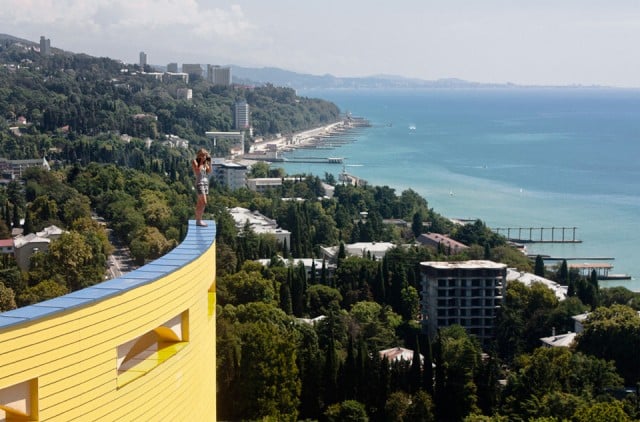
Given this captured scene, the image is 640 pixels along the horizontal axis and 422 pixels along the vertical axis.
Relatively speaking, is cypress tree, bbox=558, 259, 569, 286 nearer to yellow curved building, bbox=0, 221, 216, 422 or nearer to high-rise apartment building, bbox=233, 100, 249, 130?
yellow curved building, bbox=0, 221, 216, 422

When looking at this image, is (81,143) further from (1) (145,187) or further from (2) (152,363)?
(2) (152,363)

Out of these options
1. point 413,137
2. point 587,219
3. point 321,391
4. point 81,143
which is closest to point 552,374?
point 321,391

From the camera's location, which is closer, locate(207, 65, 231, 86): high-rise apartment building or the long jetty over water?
the long jetty over water

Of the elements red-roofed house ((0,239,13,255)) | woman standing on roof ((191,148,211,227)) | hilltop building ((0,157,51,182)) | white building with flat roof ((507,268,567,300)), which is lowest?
white building with flat roof ((507,268,567,300))

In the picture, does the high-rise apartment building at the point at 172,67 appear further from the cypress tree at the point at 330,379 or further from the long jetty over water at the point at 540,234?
the cypress tree at the point at 330,379

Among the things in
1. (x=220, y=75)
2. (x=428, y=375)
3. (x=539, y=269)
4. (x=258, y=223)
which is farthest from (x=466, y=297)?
(x=220, y=75)

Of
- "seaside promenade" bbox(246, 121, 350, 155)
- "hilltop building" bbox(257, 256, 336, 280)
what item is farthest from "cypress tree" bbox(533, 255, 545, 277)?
"seaside promenade" bbox(246, 121, 350, 155)

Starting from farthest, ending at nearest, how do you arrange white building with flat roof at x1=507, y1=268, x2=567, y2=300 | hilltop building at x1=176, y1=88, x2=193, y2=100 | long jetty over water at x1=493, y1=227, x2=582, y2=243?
1. hilltop building at x1=176, y1=88, x2=193, y2=100
2. long jetty over water at x1=493, y1=227, x2=582, y2=243
3. white building with flat roof at x1=507, y1=268, x2=567, y2=300
